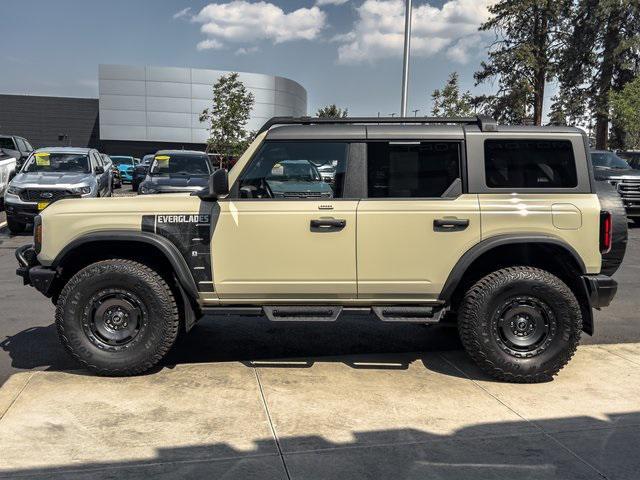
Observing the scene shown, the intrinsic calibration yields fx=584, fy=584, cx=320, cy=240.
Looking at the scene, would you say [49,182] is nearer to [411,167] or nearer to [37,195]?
[37,195]

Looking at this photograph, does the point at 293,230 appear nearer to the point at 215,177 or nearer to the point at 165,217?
the point at 215,177

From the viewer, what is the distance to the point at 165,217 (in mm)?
4543

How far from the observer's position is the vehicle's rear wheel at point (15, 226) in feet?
39.7

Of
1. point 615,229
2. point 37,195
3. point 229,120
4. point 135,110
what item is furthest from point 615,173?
point 135,110

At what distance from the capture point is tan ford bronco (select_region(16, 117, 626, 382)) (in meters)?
4.52

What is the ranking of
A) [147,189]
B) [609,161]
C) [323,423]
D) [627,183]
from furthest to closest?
[609,161] → [627,183] → [147,189] → [323,423]

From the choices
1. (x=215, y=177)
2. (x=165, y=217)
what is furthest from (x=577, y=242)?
(x=165, y=217)

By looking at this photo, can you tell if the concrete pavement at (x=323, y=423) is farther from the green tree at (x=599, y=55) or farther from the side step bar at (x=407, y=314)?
the green tree at (x=599, y=55)

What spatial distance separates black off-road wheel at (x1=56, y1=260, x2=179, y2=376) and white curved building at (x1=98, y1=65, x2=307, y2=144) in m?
53.0

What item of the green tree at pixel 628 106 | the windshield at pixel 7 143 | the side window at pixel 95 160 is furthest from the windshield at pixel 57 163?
the green tree at pixel 628 106

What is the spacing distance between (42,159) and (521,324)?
1167 cm

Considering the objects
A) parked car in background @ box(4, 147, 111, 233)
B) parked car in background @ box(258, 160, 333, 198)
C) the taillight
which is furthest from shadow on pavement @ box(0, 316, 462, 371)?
parked car in background @ box(4, 147, 111, 233)

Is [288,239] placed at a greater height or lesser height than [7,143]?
lesser

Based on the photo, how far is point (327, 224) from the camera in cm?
449
